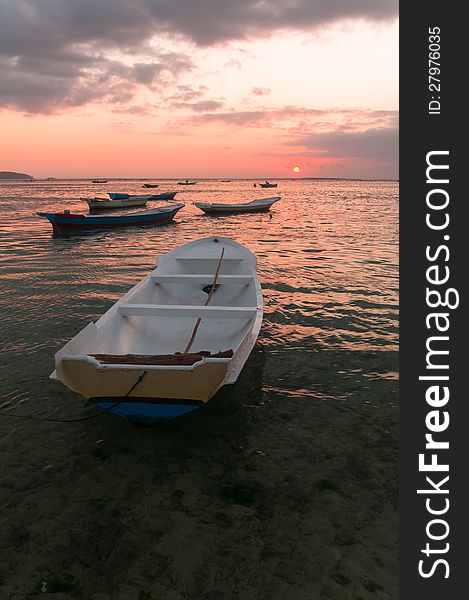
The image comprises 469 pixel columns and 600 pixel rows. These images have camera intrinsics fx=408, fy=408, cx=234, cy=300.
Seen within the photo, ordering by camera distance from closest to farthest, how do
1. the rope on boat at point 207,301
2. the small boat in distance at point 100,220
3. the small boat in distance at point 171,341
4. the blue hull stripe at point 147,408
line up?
the small boat in distance at point 171,341 → the blue hull stripe at point 147,408 → the rope on boat at point 207,301 → the small boat in distance at point 100,220

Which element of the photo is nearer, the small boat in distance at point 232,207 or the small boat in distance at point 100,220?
the small boat in distance at point 100,220

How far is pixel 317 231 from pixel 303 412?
2349 centimetres

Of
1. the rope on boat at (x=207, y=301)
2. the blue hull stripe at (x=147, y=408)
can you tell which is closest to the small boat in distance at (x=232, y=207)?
the rope on boat at (x=207, y=301)

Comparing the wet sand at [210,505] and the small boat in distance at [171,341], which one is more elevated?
the small boat in distance at [171,341]

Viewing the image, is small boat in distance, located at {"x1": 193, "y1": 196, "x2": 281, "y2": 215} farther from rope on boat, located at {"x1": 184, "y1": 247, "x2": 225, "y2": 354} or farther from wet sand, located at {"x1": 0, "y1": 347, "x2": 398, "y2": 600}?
wet sand, located at {"x1": 0, "y1": 347, "x2": 398, "y2": 600}

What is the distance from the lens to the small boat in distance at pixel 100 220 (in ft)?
82.2

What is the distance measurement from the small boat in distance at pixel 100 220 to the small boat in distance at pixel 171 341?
1586cm

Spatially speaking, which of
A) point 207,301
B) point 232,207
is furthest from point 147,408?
point 232,207

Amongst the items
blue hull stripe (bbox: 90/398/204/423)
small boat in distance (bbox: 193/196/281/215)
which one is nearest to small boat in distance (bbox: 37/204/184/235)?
small boat in distance (bbox: 193/196/281/215)

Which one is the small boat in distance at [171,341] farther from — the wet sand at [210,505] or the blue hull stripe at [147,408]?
the wet sand at [210,505]

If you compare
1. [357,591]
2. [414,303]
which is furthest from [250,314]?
[357,591]

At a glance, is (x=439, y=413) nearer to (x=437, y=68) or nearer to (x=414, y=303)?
(x=414, y=303)

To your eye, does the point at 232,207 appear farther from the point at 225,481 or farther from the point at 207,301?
the point at 225,481

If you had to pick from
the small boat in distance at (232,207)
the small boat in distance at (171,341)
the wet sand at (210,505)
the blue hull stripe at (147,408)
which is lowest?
the wet sand at (210,505)
